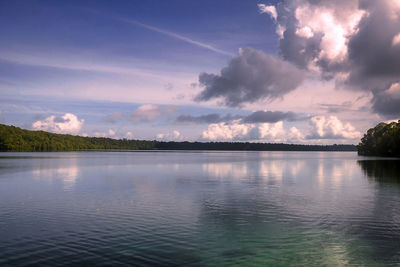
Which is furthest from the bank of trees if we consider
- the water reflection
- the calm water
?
the calm water

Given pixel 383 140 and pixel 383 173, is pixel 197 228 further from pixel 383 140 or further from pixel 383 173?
pixel 383 140

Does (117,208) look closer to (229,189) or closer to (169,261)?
(169,261)

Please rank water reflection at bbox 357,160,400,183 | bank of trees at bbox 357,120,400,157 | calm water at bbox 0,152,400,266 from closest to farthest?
calm water at bbox 0,152,400,266
water reflection at bbox 357,160,400,183
bank of trees at bbox 357,120,400,157

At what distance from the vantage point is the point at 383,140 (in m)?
122

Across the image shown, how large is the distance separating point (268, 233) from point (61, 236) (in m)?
9.64

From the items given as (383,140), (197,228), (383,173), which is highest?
(383,140)

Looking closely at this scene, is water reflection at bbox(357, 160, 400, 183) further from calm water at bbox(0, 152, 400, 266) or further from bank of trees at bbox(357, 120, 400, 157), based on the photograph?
bank of trees at bbox(357, 120, 400, 157)

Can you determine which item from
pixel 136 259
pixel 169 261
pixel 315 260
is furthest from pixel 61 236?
pixel 315 260

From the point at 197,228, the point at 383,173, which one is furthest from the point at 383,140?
the point at 197,228

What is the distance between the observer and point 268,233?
16.4 meters

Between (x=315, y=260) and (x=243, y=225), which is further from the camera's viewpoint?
(x=243, y=225)

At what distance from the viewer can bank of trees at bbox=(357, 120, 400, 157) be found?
111m

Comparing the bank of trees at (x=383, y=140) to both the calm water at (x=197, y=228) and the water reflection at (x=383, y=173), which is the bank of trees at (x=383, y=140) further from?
the calm water at (x=197, y=228)

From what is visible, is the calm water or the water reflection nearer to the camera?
the calm water
